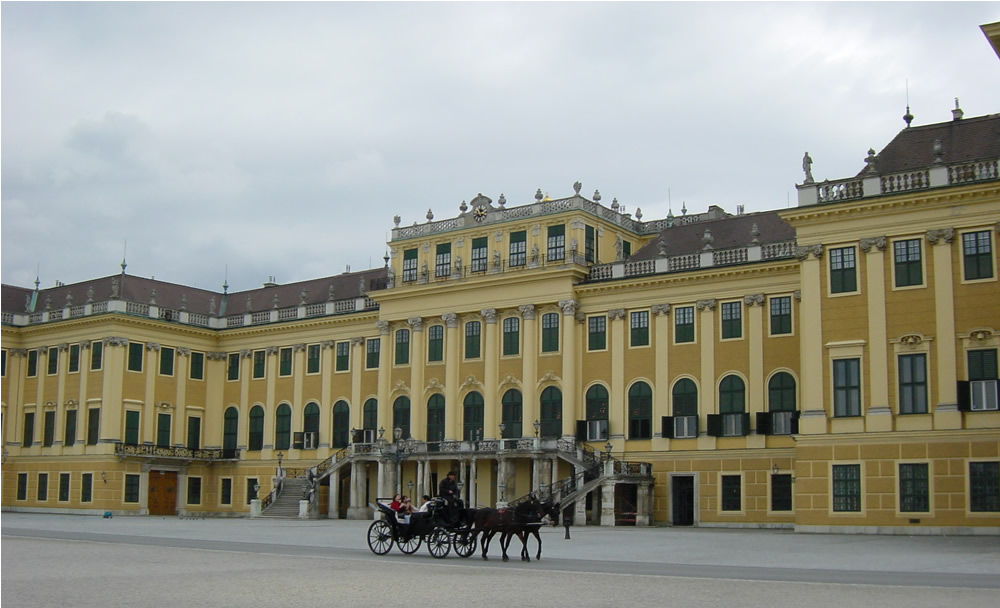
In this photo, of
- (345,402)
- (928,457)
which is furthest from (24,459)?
(928,457)

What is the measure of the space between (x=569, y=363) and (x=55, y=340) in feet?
110

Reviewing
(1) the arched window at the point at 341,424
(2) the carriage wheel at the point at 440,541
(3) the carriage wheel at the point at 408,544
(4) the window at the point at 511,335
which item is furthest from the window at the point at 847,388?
(1) the arched window at the point at 341,424

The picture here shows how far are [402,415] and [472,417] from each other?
466cm

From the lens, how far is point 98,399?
218 ft

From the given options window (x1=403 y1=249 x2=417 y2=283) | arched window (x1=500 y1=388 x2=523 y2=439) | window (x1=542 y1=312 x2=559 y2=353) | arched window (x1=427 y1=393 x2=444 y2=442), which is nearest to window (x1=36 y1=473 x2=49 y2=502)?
arched window (x1=427 y1=393 x2=444 y2=442)

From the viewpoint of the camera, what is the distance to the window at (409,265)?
62466mm

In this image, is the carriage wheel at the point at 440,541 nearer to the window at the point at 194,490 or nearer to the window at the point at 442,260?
the window at the point at 442,260

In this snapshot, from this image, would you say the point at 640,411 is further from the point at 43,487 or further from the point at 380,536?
the point at 43,487

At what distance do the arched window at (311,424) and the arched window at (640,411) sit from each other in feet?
67.1

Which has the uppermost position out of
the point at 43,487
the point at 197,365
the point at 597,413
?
the point at 197,365

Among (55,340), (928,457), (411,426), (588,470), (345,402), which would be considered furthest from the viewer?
(55,340)

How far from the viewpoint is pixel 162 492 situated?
226ft

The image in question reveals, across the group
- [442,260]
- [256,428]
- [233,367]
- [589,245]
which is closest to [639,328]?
[589,245]

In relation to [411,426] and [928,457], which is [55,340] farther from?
[928,457]
